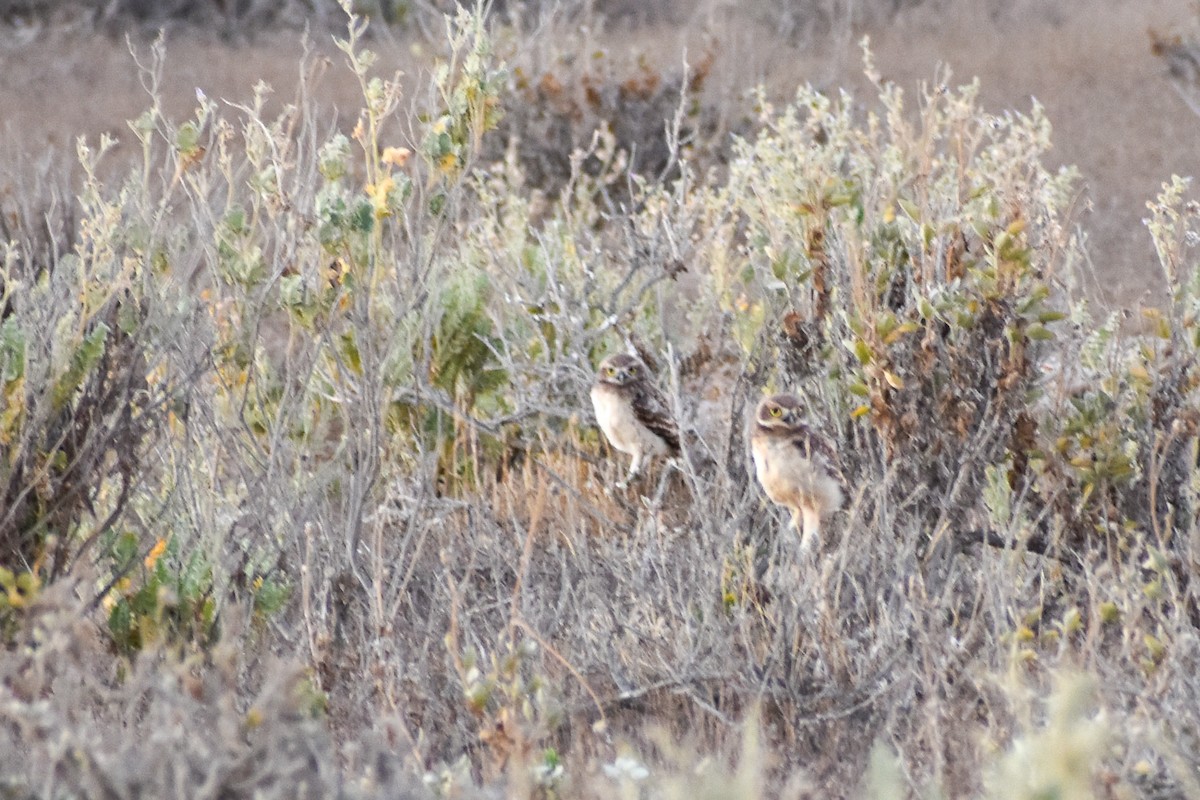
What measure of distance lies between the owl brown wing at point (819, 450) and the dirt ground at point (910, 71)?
5.68 m

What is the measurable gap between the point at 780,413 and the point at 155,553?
1.42 m

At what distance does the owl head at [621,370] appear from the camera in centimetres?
470

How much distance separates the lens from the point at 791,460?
3.69 meters

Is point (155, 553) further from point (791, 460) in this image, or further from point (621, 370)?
point (621, 370)

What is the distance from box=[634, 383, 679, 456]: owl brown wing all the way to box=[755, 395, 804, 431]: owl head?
3.07 ft

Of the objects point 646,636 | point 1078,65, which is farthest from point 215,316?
point 1078,65

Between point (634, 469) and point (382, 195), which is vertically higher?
point (382, 195)

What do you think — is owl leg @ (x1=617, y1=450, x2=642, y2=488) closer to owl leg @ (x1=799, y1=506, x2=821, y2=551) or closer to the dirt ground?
owl leg @ (x1=799, y1=506, x2=821, y2=551)

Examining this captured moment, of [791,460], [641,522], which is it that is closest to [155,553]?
[641,522]

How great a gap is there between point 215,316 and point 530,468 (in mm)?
1540

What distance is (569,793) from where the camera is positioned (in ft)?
9.61

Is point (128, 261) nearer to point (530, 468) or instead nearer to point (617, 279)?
point (530, 468)

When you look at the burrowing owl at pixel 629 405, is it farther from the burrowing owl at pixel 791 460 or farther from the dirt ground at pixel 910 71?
the dirt ground at pixel 910 71

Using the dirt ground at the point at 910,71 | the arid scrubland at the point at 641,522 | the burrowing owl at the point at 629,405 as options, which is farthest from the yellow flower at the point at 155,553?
the dirt ground at the point at 910,71
